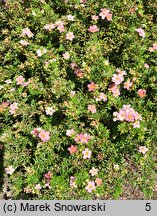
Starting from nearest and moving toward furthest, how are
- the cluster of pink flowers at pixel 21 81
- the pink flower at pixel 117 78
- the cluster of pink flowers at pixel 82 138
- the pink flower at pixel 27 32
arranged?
the cluster of pink flowers at pixel 82 138 → the pink flower at pixel 117 78 → the cluster of pink flowers at pixel 21 81 → the pink flower at pixel 27 32

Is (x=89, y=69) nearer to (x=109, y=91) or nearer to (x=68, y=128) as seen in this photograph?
(x=109, y=91)


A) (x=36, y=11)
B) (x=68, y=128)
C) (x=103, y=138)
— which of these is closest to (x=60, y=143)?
(x=68, y=128)

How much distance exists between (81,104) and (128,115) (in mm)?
562

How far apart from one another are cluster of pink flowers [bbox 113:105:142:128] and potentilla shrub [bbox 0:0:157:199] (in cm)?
1

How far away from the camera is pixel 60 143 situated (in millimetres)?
4477

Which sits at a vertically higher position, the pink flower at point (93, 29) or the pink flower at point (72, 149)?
the pink flower at point (93, 29)

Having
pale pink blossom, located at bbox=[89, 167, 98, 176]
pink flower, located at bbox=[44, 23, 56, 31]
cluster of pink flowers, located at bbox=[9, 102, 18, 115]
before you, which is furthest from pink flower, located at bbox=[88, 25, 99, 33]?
pale pink blossom, located at bbox=[89, 167, 98, 176]

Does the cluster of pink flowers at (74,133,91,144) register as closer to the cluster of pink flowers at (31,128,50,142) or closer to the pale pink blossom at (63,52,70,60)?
the cluster of pink flowers at (31,128,50,142)

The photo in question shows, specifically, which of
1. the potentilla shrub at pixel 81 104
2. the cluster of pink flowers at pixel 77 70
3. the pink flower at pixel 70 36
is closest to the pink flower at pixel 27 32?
the potentilla shrub at pixel 81 104

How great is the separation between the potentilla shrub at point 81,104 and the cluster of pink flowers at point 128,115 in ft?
0.03

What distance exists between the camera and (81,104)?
4.56 metres

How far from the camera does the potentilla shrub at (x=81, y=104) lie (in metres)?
4.42

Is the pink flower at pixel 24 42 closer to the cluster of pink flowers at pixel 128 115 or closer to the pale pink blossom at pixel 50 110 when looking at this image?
the pale pink blossom at pixel 50 110

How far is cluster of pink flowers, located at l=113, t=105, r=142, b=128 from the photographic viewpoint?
4.28 meters
